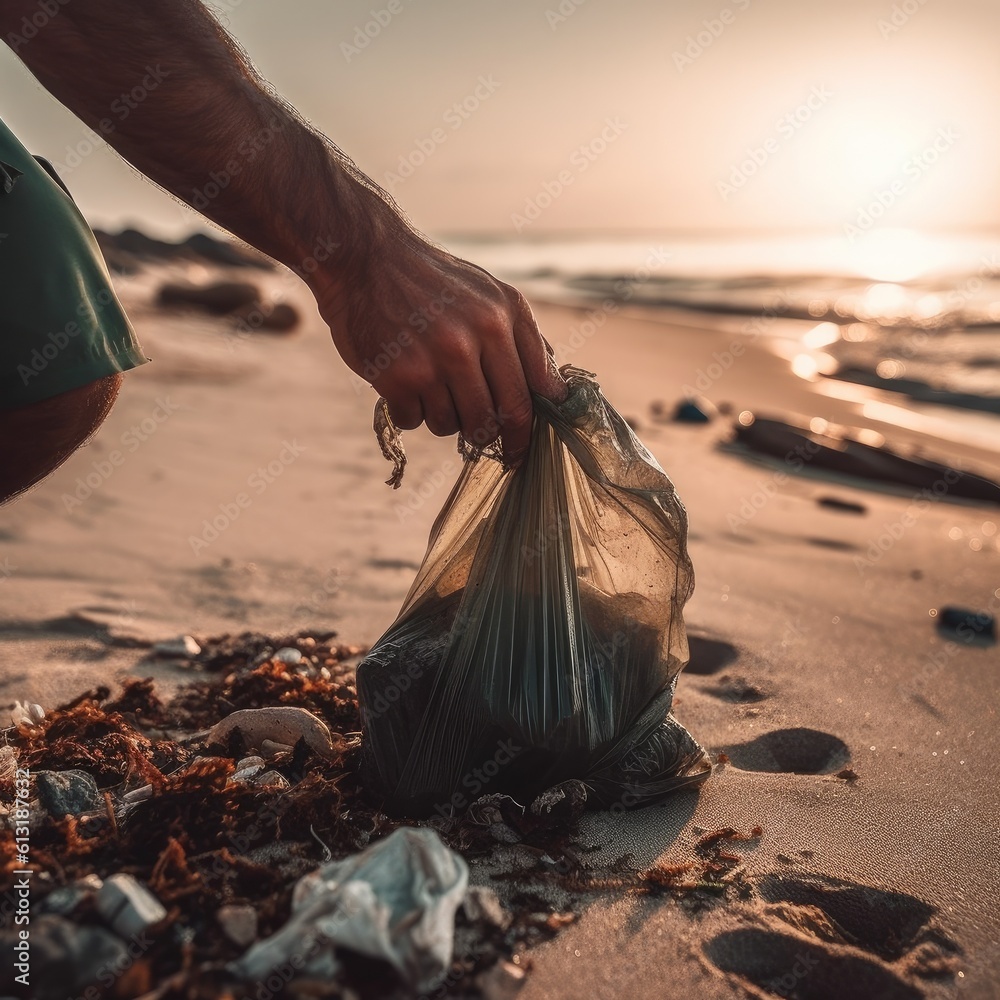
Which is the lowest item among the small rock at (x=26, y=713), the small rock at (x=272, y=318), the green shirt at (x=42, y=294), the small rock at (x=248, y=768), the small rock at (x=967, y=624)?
the small rock at (x=26, y=713)

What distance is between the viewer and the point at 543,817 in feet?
5.41

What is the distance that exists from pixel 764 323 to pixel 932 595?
43.2ft

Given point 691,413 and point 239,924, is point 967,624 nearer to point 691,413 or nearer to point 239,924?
Answer: point 239,924

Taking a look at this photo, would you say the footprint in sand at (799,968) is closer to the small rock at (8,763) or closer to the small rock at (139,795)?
the small rock at (139,795)

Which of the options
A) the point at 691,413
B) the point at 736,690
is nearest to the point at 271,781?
the point at 736,690

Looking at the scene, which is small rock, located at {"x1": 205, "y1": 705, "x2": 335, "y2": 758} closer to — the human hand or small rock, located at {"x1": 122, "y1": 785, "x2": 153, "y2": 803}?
small rock, located at {"x1": 122, "y1": 785, "x2": 153, "y2": 803}

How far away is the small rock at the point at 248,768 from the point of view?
1676 mm

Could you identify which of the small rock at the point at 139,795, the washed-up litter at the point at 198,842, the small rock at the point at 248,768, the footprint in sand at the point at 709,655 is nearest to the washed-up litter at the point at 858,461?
the footprint in sand at the point at 709,655

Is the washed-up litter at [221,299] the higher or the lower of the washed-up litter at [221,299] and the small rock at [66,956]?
the higher

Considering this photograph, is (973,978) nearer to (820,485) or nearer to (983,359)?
(820,485)

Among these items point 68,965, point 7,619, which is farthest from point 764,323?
point 68,965

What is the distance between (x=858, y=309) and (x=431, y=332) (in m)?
17.0

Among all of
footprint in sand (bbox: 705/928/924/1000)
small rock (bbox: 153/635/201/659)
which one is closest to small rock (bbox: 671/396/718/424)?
small rock (bbox: 153/635/201/659)

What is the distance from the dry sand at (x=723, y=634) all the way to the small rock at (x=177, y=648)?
0.07 m
